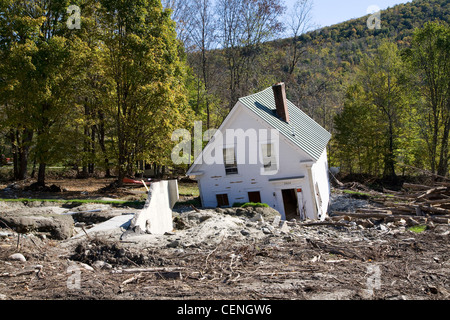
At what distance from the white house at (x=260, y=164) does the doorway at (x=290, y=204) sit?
0.20ft

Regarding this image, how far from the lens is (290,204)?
21.9 metres

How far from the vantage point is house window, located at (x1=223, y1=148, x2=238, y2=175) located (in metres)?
20.7

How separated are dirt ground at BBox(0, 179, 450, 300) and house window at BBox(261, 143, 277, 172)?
7532 mm

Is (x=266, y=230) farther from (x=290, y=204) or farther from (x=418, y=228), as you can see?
(x=290, y=204)

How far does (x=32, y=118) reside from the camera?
23891 millimetres

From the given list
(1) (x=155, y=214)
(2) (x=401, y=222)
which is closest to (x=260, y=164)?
(2) (x=401, y=222)

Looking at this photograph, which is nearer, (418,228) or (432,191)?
(418,228)

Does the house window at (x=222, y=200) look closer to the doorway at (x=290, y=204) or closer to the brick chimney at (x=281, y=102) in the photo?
the doorway at (x=290, y=204)

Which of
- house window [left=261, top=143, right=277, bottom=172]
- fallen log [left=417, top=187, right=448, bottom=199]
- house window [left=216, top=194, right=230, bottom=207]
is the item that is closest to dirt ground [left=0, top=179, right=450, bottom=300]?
fallen log [left=417, top=187, right=448, bottom=199]

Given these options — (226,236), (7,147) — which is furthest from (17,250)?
(7,147)

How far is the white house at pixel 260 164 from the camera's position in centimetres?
1931

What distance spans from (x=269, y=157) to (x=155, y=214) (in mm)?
8777

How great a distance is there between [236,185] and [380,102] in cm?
2267
